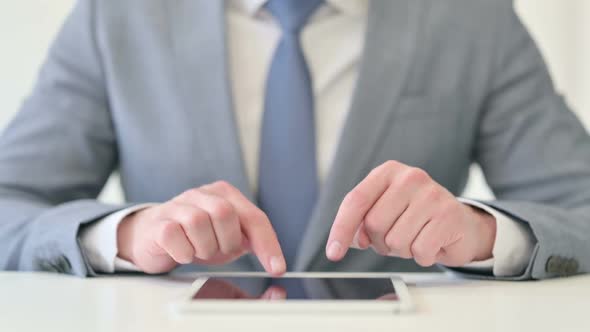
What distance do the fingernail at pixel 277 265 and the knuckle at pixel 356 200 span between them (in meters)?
0.07

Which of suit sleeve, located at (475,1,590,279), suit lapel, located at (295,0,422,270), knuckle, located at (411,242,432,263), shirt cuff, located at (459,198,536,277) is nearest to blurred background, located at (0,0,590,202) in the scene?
suit sleeve, located at (475,1,590,279)

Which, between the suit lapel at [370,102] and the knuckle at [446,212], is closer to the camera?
the knuckle at [446,212]

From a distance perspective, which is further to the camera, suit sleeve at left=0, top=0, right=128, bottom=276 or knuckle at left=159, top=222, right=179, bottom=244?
suit sleeve at left=0, top=0, right=128, bottom=276

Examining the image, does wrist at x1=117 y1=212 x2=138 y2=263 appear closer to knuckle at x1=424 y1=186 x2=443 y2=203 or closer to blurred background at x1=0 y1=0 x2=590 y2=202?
knuckle at x1=424 y1=186 x2=443 y2=203

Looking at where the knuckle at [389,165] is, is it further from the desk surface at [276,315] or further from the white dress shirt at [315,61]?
the white dress shirt at [315,61]

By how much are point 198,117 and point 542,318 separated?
0.61 metres

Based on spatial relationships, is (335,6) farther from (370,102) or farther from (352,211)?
(352,211)

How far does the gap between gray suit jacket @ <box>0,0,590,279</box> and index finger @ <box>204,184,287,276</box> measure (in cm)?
29

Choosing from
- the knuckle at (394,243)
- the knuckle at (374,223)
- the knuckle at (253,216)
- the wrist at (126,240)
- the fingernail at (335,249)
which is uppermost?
the knuckle at (253,216)

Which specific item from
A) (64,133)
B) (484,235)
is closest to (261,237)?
(484,235)

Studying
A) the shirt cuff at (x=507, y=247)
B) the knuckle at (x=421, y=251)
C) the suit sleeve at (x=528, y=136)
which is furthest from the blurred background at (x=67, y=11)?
the knuckle at (x=421, y=251)

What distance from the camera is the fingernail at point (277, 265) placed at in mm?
569

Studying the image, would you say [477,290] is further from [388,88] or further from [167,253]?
[388,88]

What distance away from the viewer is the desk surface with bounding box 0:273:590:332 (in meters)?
0.41
